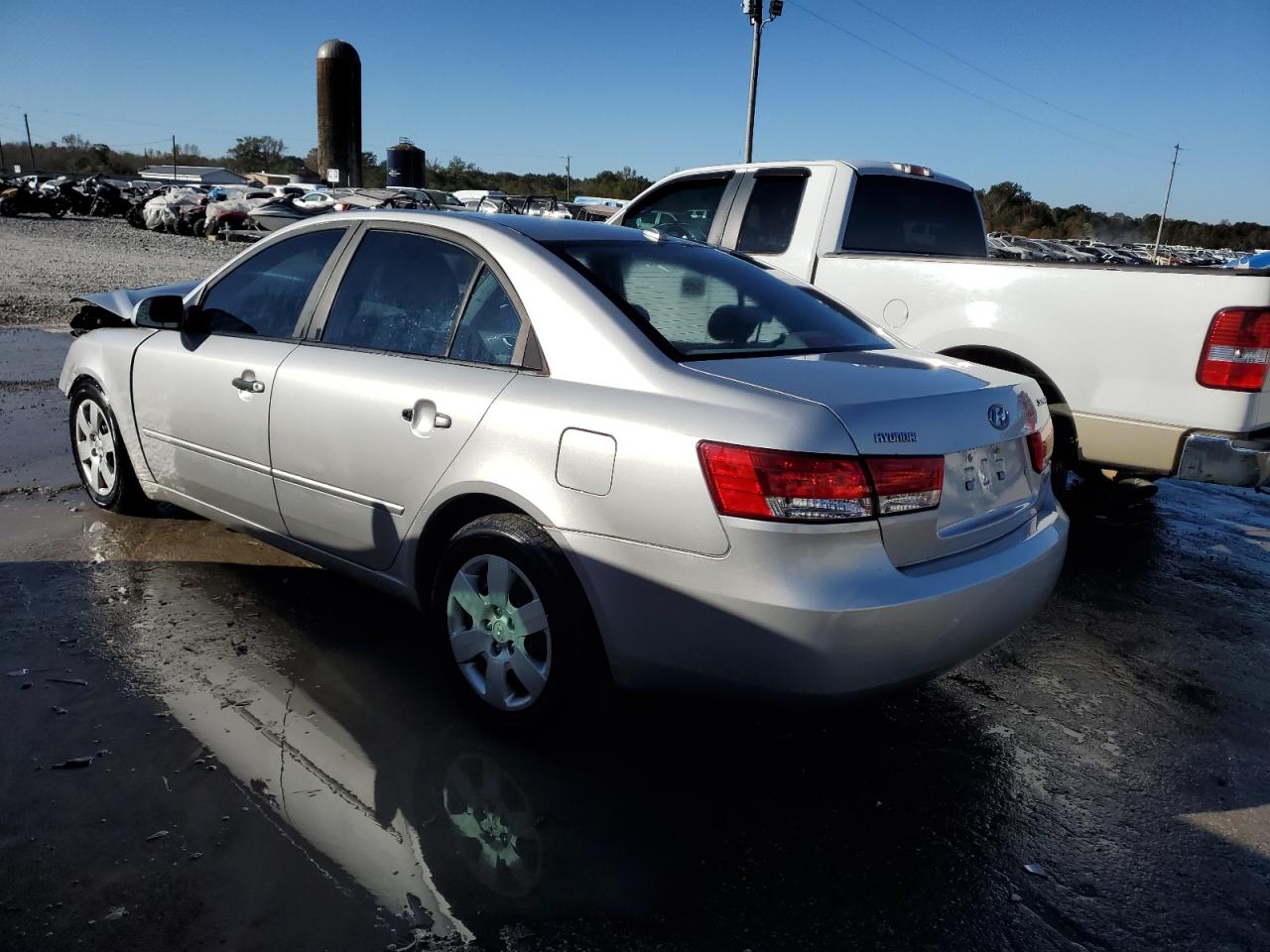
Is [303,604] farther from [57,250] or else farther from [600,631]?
[57,250]

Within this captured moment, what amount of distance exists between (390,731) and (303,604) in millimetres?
1203

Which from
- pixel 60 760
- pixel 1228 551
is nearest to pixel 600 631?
pixel 60 760

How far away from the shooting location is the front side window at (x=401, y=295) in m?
3.33

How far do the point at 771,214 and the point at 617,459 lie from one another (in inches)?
167

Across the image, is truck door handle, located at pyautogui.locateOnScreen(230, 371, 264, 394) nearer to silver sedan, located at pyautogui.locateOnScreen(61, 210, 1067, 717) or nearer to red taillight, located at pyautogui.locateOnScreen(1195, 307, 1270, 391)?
silver sedan, located at pyautogui.locateOnScreen(61, 210, 1067, 717)

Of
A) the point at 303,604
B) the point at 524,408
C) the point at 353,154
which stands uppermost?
the point at 353,154

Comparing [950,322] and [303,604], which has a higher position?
[950,322]

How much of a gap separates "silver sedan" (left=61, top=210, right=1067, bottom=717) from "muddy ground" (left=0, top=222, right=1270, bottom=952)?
0.35 metres

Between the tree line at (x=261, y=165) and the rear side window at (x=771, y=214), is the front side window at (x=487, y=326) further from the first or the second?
the tree line at (x=261, y=165)

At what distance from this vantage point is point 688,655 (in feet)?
8.52

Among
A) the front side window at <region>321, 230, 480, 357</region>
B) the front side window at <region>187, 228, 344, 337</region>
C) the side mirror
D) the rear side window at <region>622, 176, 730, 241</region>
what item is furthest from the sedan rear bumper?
the rear side window at <region>622, 176, 730, 241</region>

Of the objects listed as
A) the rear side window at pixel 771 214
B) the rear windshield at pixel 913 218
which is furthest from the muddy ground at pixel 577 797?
the rear side window at pixel 771 214

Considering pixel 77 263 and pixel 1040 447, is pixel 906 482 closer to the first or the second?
pixel 1040 447

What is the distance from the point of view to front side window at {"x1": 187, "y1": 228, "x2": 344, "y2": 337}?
3879 mm
